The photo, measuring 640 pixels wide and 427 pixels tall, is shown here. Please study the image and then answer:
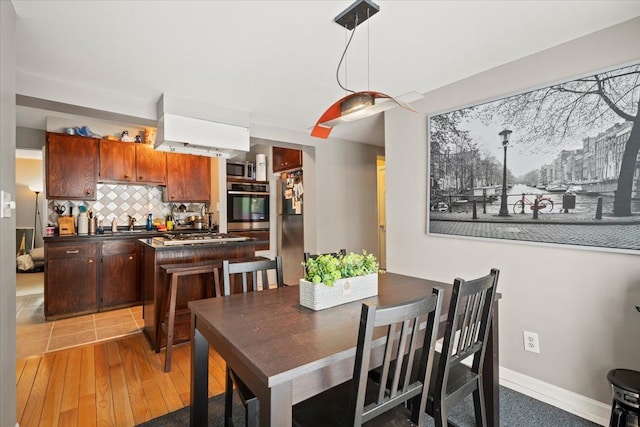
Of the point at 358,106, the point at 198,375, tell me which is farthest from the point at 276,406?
the point at 358,106

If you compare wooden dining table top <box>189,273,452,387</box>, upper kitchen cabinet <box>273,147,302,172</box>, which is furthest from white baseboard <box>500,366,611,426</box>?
upper kitchen cabinet <box>273,147,302,172</box>

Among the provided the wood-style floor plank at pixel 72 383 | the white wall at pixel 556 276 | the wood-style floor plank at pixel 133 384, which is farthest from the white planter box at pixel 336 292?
the wood-style floor plank at pixel 72 383

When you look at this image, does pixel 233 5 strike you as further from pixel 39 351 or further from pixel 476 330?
pixel 39 351

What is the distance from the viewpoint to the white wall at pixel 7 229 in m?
1.47

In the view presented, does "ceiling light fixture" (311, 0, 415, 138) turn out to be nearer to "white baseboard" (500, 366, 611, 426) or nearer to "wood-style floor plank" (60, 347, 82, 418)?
"white baseboard" (500, 366, 611, 426)

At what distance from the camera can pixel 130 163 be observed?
4348 mm

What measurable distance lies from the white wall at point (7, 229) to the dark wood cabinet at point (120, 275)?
2532mm

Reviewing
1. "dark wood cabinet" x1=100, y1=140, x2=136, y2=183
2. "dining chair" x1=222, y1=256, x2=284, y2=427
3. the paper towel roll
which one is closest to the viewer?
"dining chair" x1=222, y1=256, x2=284, y2=427

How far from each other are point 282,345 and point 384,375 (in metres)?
0.37

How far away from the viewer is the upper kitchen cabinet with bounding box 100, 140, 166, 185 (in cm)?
417

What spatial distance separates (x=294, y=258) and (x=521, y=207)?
3.22 metres

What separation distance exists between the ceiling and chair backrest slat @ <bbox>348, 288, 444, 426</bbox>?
152cm

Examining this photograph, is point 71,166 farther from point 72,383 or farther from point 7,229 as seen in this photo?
point 7,229

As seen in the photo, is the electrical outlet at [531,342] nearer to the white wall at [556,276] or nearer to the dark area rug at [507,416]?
the white wall at [556,276]
